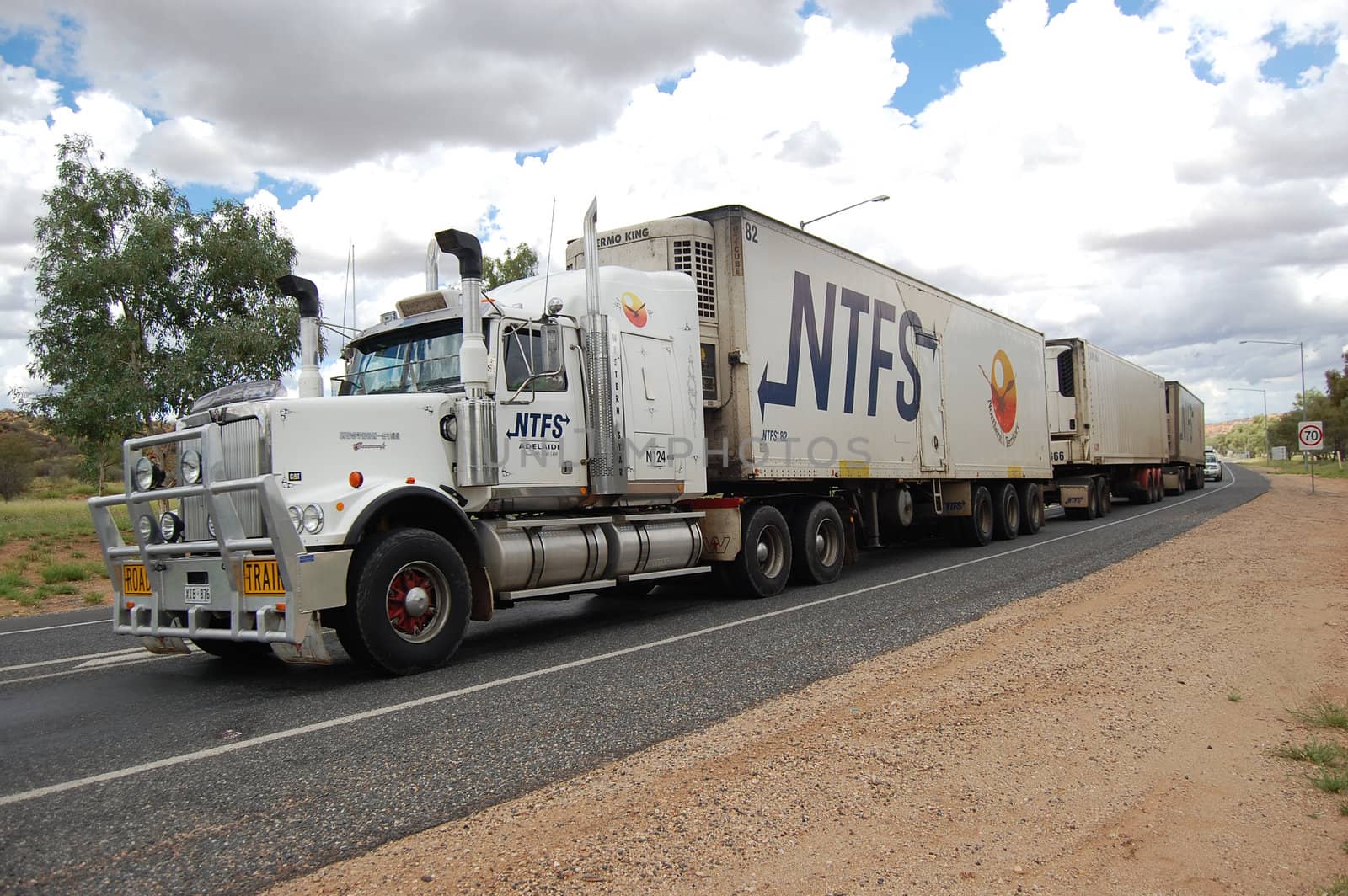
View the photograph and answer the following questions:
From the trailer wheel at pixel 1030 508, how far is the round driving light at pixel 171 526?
15.4m

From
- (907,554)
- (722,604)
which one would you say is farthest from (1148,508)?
(722,604)

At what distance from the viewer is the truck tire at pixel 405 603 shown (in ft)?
20.7

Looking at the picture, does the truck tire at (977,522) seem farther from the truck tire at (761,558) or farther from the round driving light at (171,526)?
the round driving light at (171,526)

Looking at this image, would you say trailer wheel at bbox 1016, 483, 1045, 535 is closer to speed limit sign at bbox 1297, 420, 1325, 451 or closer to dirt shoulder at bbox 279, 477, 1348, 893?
dirt shoulder at bbox 279, 477, 1348, 893

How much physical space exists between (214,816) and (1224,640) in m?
6.71

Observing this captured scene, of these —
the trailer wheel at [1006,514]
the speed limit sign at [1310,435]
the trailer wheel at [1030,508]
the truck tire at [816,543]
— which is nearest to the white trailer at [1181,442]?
the speed limit sign at [1310,435]

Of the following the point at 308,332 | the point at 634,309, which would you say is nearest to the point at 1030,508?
the point at 634,309

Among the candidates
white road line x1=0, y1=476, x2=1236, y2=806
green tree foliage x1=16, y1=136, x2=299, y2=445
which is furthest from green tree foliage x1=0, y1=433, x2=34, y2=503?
white road line x1=0, y1=476, x2=1236, y2=806

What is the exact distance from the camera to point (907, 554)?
15461mm

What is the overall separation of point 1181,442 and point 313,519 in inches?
1452

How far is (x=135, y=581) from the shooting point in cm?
691

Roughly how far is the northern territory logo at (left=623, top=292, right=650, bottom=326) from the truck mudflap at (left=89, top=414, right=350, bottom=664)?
3885mm

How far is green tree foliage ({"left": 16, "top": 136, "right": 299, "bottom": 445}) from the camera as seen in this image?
19.7 m

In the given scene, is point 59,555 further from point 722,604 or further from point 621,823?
point 621,823
